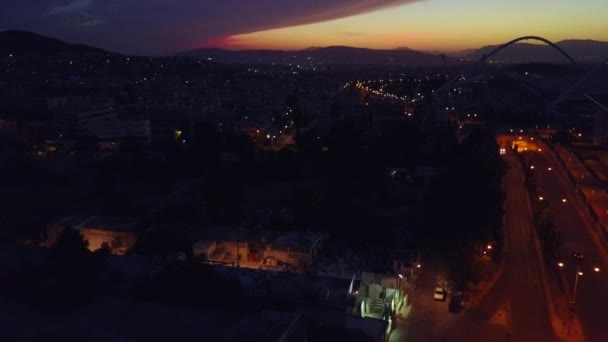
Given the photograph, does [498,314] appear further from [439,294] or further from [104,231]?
[104,231]

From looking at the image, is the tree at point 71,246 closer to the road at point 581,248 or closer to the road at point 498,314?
the road at point 498,314

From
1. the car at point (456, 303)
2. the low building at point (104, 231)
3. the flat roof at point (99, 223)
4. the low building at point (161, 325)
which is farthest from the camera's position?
the flat roof at point (99, 223)

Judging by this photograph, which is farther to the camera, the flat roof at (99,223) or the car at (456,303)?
the flat roof at (99,223)

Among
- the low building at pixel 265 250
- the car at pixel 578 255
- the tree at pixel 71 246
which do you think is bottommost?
the car at pixel 578 255

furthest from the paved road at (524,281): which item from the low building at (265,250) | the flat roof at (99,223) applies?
the flat roof at (99,223)

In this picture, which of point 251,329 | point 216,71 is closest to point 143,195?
point 251,329

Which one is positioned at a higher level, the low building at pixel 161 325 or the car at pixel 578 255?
the low building at pixel 161 325

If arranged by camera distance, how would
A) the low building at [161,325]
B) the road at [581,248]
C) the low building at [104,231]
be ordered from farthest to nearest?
the low building at [104,231]
the road at [581,248]
the low building at [161,325]

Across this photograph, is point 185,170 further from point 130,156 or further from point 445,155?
point 445,155
